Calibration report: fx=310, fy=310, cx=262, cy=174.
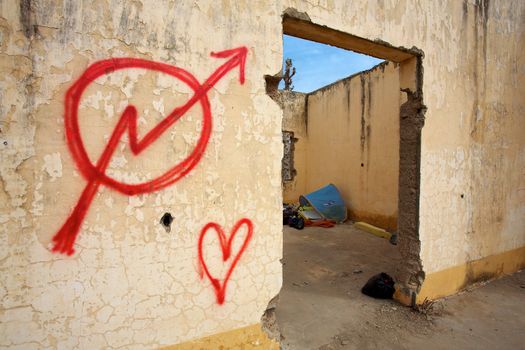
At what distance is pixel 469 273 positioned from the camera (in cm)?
353

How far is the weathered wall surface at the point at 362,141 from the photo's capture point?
646cm

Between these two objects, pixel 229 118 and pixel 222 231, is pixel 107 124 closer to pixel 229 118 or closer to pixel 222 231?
pixel 229 118

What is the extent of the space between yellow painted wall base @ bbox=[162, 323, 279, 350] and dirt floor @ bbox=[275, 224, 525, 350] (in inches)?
14.3

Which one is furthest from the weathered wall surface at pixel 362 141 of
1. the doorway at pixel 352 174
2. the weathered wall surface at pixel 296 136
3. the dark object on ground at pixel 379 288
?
the dark object on ground at pixel 379 288

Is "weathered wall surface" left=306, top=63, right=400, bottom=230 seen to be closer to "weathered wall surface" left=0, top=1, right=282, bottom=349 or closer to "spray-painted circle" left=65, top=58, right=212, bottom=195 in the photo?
"weathered wall surface" left=0, top=1, right=282, bottom=349

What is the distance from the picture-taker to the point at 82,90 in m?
1.64

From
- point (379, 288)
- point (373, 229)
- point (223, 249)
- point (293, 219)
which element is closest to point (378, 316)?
point (379, 288)

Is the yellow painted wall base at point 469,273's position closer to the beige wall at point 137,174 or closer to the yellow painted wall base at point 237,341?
the yellow painted wall base at point 237,341

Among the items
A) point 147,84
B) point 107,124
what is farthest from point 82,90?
point 147,84

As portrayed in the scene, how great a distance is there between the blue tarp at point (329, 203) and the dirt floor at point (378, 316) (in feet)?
9.99

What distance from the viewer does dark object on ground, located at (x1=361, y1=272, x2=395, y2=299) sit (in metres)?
3.27

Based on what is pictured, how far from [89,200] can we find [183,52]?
1.01 meters

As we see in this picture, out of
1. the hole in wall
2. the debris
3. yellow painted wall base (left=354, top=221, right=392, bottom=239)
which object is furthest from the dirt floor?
yellow painted wall base (left=354, top=221, right=392, bottom=239)

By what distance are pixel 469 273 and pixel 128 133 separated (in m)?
3.84
